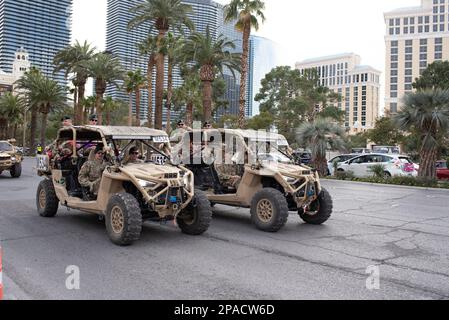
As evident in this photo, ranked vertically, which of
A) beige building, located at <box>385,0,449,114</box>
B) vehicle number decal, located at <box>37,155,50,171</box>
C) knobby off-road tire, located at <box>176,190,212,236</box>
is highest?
beige building, located at <box>385,0,449,114</box>

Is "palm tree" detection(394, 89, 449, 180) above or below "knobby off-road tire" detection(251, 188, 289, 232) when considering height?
above

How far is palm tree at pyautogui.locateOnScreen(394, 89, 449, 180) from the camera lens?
19.2 metres

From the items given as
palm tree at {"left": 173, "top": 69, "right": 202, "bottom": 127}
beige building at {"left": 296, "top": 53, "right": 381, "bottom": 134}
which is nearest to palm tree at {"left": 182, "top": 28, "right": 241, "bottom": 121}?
palm tree at {"left": 173, "top": 69, "right": 202, "bottom": 127}

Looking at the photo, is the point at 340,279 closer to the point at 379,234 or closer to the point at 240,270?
the point at 240,270

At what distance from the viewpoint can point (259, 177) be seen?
9.61 metres

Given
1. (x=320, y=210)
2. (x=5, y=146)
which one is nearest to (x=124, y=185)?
(x=320, y=210)

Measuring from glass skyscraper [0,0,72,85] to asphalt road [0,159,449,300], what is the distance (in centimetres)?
13837

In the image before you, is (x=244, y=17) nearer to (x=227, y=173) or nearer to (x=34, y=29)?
(x=227, y=173)

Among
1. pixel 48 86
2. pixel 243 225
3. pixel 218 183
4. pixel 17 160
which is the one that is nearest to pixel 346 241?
pixel 243 225

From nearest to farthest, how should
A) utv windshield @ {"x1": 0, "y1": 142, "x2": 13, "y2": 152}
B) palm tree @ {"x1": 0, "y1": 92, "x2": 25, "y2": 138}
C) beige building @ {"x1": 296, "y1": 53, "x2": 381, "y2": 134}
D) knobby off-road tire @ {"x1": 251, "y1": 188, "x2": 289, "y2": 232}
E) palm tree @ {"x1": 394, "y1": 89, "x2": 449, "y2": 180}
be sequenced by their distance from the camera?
1. knobby off-road tire @ {"x1": 251, "y1": 188, "x2": 289, "y2": 232}
2. palm tree @ {"x1": 394, "y1": 89, "x2": 449, "y2": 180}
3. utv windshield @ {"x1": 0, "y1": 142, "x2": 13, "y2": 152}
4. palm tree @ {"x1": 0, "y1": 92, "x2": 25, "y2": 138}
5. beige building @ {"x1": 296, "y1": 53, "x2": 381, "y2": 134}

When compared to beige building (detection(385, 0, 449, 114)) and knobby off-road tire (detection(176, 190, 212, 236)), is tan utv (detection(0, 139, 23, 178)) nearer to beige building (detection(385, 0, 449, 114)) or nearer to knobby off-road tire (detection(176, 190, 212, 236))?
knobby off-road tire (detection(176, 190, 212, 236))

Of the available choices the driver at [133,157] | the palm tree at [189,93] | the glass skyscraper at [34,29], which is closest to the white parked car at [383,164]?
the driver at [133,157]

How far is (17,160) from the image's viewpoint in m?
20.2

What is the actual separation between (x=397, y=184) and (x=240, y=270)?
16.0 m
